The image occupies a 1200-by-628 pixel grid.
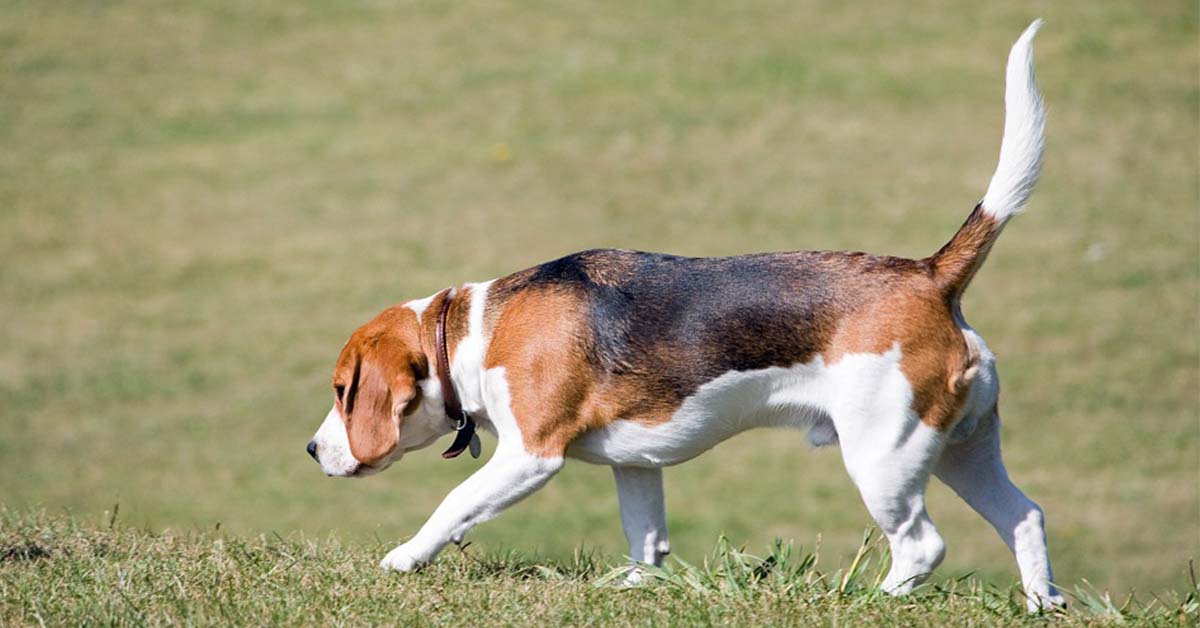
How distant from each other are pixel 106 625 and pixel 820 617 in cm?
237

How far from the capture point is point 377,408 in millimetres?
6086

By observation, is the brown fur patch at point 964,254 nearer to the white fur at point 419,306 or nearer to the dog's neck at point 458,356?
the dog's neck at point 458,356

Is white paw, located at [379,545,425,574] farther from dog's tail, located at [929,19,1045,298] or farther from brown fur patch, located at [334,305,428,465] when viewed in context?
dog's tail, located at [929,19,1045,298]

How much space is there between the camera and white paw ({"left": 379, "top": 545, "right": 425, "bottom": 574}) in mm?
5895

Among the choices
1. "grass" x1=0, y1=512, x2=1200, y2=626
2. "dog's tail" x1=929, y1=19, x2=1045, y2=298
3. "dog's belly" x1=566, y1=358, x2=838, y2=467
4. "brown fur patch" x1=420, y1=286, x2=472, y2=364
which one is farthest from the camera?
"brown fur patch" x1=420, y1=286, x2=472, y2=364

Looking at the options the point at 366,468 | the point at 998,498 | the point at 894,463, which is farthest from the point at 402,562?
the point at 998,498

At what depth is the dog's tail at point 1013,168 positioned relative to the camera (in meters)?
5.89

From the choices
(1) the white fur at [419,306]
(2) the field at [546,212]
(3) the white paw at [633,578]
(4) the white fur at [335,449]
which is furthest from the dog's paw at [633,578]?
(2) the field at [546,212]

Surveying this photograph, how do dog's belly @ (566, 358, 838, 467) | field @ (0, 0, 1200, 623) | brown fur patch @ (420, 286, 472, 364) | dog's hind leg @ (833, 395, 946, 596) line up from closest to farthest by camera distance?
dog's hind leg @ (833, 395, 946, 596), dog's belly @ (566, 358, 838, 467), brown fur patch @ (420, 286, 472, 364), field @ (0, 0, 1200, 623)

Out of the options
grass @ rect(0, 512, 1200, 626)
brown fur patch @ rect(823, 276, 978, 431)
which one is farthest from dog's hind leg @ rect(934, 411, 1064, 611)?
brown fur patch @ rect(823, 276, 978, 431)

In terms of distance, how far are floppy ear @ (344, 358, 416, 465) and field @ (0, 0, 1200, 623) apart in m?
7.70

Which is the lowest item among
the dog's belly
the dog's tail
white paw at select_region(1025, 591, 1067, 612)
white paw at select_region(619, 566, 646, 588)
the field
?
the field

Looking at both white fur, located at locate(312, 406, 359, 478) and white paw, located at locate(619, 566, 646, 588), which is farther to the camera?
white fur, located at locate(312, 406, 359, 478)

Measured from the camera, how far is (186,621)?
5.20 meters
